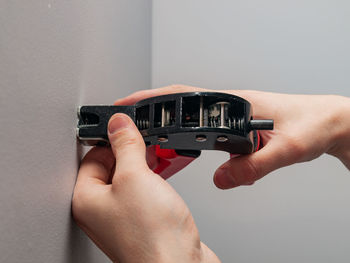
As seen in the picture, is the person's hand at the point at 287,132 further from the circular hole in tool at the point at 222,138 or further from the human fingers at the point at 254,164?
the circular hole in tool at the point at 222,138

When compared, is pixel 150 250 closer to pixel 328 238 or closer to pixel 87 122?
pixel 87 122

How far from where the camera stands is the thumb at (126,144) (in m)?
0.33

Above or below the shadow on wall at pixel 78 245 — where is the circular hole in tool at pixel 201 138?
above

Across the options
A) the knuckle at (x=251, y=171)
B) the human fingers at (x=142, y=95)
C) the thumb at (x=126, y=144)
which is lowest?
the knuckle at (x=251, y=171)

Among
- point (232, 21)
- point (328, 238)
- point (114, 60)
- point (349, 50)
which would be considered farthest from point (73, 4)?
point (328, 238)

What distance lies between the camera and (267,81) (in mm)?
965

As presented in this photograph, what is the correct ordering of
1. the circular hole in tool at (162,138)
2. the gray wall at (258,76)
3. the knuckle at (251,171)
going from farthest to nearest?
the gray wall at (258,76) < the knuckle at (251,171) < the circular hole in tool at (162,138)

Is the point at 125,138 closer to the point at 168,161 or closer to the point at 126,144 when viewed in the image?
the point at 126,144

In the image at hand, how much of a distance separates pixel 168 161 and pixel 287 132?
0.73 feet

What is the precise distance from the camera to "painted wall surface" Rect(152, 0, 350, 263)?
36.9 inches

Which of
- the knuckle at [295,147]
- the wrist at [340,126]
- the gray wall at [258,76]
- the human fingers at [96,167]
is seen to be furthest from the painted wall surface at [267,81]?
the human fingers at [96,167]

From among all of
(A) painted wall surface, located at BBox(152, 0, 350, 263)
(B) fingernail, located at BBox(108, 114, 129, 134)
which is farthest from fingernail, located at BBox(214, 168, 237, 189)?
(A) painted wall surface, located at BBox(152, 0, 350, 263)

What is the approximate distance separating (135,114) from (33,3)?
18cm

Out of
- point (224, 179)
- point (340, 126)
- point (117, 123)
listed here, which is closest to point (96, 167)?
point (117, 123)
